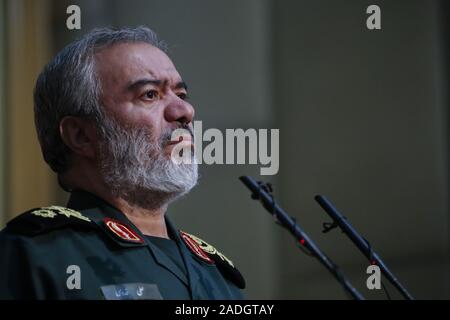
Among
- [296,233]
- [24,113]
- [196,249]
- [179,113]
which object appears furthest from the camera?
[24,113]

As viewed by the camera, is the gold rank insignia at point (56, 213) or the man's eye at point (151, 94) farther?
the man's eye at point (151, 94)

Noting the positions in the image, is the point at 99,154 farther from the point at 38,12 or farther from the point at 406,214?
the point at 406,214

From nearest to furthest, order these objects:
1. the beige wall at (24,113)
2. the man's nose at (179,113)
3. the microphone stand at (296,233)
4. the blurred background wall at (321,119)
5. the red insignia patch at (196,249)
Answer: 1. the microphone stand at (296,233)
2. the man's nose at (179,113)
3. the red insignia patch at (196,249)
4. the beige wall at (24,113)
5. the blurred background wall at (321,119)

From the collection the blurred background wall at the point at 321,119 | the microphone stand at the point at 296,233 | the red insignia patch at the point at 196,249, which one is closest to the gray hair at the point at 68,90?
the red insignia patch at the point at 196,249

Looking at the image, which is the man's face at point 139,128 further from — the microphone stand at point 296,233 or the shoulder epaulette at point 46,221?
the microphone stand at point 296,233

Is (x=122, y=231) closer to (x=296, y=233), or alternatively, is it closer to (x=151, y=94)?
(x=151, y=94)

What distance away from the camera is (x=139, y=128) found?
A: 220 cm

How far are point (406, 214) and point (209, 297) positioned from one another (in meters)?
1.09

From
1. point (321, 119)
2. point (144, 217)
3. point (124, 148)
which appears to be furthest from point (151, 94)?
point (321, 119)

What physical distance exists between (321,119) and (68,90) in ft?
3.72

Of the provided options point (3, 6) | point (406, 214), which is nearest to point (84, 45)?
point (3, 6)

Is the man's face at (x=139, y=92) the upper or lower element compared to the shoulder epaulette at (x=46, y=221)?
upper

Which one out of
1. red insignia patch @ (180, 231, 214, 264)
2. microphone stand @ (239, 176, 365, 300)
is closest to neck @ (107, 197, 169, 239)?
red insignia patch @ (180, 231, 214, 264)

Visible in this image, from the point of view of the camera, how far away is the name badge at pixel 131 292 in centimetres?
194
